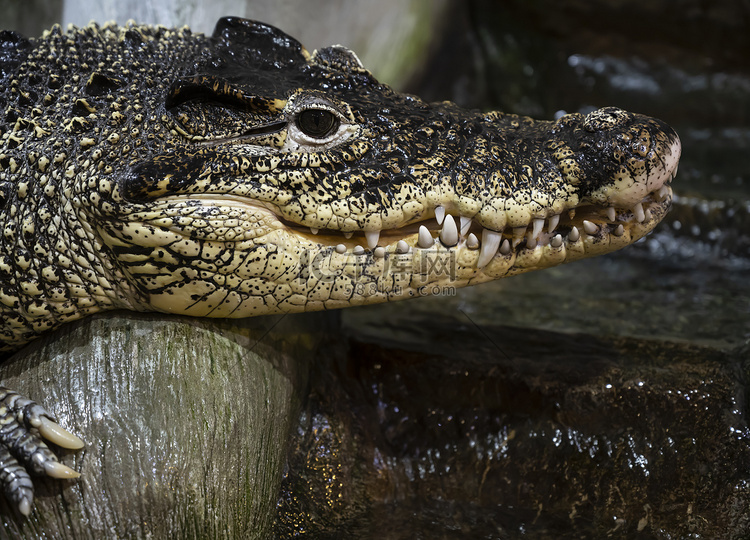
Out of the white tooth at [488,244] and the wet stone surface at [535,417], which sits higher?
the white tooth at [488,244]

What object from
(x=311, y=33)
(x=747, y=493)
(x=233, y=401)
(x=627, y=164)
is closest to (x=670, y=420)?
(x=747, y=493)

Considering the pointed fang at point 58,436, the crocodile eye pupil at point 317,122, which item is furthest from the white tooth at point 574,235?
the pointed fang at point 58,436

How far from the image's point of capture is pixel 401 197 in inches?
90.0

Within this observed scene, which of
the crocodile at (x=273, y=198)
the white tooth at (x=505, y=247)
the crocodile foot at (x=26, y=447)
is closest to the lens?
the crocodile foot at (x=26, y=447)

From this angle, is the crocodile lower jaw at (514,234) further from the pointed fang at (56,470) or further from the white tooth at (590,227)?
the pointed fang at (56,470)

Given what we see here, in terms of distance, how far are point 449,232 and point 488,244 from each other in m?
0.15

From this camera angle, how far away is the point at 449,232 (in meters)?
2.32

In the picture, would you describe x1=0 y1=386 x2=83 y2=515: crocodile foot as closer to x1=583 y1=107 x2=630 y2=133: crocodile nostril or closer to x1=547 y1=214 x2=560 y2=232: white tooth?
x1=547 y1=214 x2=560 y2=232: white tooth

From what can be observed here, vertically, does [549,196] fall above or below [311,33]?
below

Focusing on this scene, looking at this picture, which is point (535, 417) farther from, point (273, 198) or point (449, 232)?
point (273, 198)

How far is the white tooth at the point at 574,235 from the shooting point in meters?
2.35

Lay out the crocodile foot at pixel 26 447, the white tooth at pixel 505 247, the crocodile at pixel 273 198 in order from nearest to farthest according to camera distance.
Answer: the crocodile foot at pixel 26 447, the crocodile at pixel 273 198, the white tooth at pixel 505 247

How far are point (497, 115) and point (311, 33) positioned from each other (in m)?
2.23

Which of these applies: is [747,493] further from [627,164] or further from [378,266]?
[378,266]
